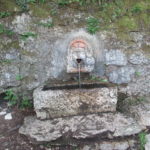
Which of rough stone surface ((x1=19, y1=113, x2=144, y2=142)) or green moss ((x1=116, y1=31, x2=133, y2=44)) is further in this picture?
green moss ((x1=116, y1=31, x2=133, y2=44))

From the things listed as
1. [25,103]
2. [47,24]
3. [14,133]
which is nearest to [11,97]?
[25,103]

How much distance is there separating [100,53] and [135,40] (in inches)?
17.2

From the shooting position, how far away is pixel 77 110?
8.21ft

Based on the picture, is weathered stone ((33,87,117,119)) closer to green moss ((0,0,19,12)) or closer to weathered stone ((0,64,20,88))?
weathered stone ((0,64,20,88))

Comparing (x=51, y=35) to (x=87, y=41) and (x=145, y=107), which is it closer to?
(x=87, y=41)

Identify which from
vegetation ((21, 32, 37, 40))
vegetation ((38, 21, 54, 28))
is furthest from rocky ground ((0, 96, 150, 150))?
vegetation ((38, 21, 54, 28))

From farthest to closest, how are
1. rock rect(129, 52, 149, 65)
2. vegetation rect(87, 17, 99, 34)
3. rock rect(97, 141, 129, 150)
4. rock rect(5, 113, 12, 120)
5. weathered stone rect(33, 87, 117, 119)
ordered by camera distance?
rock rect(129, 52, 149, 65)
vegetation rect(87, 17, 99, 34)
rock rect(5, 113, 12, 120)
weathered stone rect(33, 87, 117, 119)
rock rect(97, 141, 129, 150)

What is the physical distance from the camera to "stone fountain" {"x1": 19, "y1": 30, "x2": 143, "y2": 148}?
2.24 meters

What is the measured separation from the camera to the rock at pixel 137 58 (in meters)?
2.84

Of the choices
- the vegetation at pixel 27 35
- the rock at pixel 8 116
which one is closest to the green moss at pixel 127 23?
the vegetation at pixel 27 35

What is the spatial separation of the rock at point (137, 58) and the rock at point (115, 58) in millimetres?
83

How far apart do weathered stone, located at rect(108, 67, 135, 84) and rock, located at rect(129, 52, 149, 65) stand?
88 mm

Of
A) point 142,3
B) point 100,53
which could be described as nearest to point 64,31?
point 100,53

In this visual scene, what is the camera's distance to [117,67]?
285 cm
